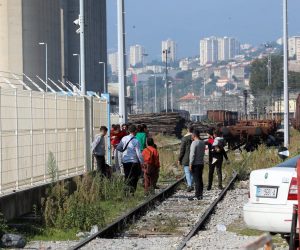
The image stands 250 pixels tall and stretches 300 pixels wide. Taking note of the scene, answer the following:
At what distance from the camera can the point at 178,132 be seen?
259 ft

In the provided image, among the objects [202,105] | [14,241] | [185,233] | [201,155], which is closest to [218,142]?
[201,155]

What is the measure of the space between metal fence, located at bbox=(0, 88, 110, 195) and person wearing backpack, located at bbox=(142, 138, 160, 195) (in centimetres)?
204

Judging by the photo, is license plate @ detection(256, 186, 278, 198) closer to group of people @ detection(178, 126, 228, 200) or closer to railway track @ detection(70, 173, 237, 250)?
railway track @ detection(70, 173, 237, 250)

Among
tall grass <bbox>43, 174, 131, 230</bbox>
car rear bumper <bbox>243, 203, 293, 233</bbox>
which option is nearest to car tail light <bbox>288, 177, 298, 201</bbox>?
car rear bumper <bbox>243, 203, 293, 233</bbox>

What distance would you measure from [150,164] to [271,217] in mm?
11998

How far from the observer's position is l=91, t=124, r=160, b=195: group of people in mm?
22422

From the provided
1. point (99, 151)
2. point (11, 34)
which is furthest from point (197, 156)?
point (11, 34)

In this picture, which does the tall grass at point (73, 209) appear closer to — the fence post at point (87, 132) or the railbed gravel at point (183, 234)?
the railbed gravel at point (183, 234)

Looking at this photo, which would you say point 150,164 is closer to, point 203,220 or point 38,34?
point 203,220

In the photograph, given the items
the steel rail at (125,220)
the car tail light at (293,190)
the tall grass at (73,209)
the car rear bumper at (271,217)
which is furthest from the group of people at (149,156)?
the car tail light at (293,190)

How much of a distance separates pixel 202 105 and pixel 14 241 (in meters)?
158

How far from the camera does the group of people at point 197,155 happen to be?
75.2 ft

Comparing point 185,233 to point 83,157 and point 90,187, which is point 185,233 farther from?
point 83,157

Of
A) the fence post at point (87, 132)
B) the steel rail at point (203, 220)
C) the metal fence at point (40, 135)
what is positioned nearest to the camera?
the steel rail at point (203, 220)
